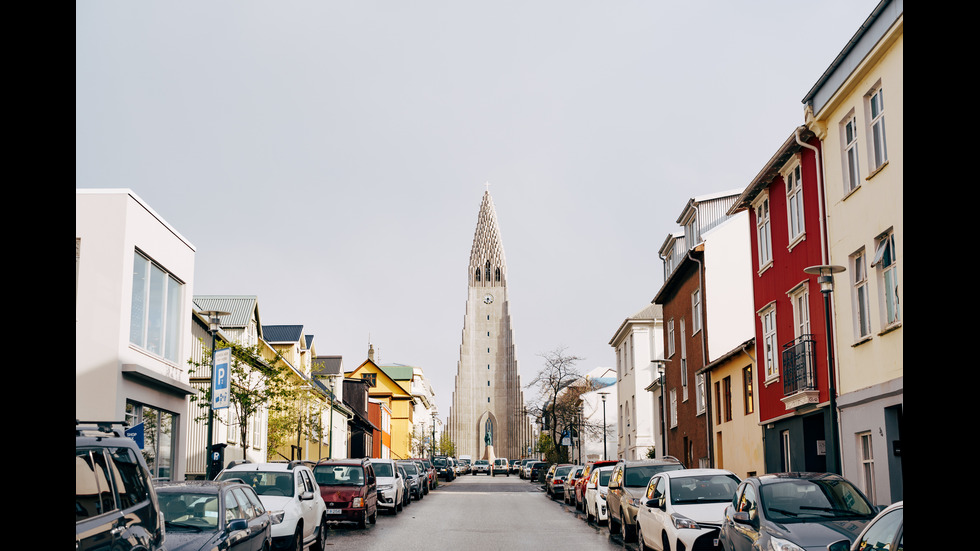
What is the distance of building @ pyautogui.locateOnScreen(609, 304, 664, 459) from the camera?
5119 centimetres

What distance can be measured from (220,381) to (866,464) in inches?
590

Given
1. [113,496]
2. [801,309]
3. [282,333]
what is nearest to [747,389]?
[801,309]

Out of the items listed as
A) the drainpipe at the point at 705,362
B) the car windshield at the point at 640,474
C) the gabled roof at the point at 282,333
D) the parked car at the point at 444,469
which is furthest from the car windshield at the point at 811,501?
the parked car at the point at 444,469

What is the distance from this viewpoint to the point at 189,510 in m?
10.4

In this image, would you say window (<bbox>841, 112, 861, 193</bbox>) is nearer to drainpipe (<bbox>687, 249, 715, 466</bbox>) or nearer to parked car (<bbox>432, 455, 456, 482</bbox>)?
drainpipe (<bbox>687, 249, 715, 466</bbox>)

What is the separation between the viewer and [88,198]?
20594 mm

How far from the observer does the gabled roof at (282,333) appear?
4841 cm

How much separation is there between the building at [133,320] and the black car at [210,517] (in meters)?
7.25

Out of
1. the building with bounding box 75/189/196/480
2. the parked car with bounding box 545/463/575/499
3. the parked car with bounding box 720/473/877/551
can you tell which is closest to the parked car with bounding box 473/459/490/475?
the parked car with bounding box 545/463/575/499

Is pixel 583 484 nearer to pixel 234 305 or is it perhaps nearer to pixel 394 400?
pixel 234 305

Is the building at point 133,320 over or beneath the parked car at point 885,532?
over

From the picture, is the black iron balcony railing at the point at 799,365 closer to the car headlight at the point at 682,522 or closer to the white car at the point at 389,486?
the car headlight at the point at 682,522
